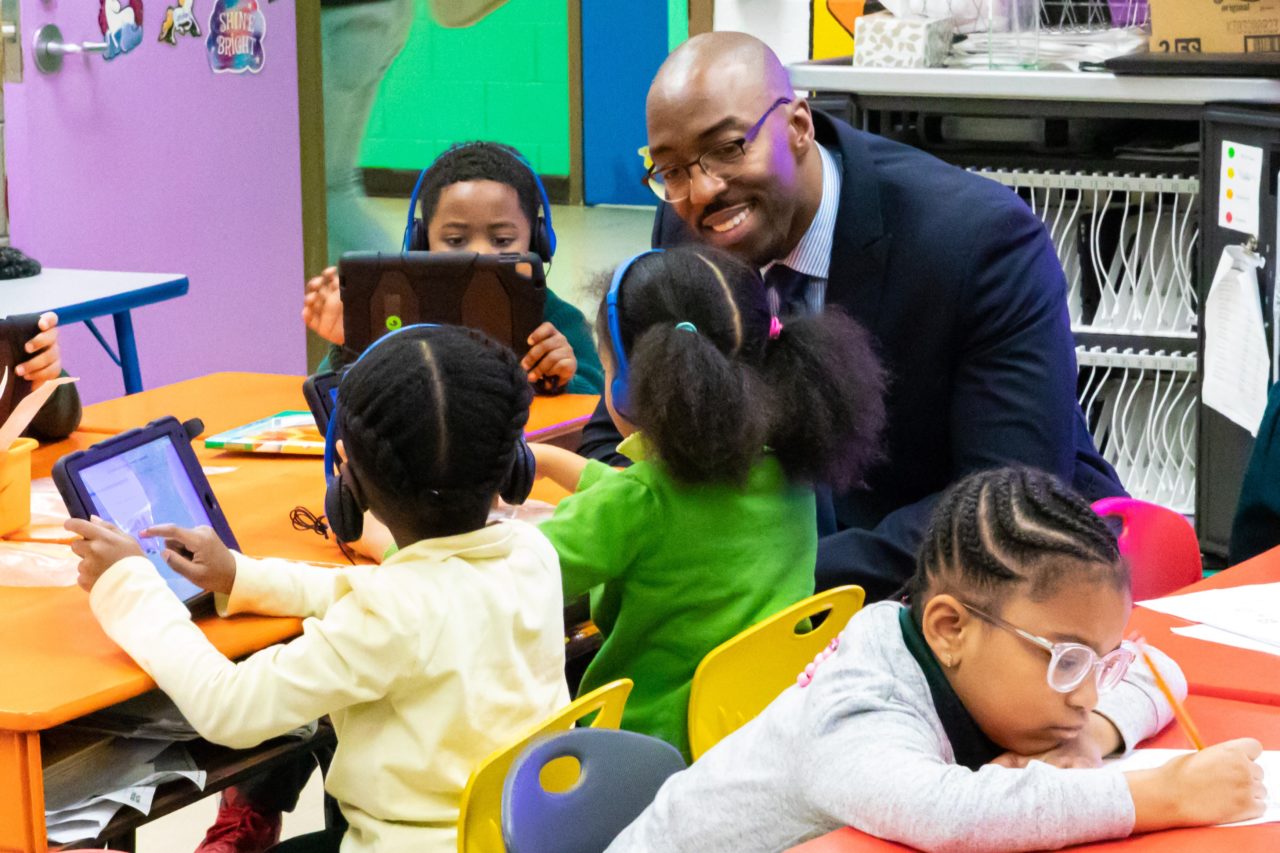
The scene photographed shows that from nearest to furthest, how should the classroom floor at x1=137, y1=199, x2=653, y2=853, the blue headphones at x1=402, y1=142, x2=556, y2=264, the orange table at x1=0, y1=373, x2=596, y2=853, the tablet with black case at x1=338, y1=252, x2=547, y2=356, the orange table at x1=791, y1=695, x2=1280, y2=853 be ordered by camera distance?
the orange table at x1=791, y1=695, x2=1280, y2=853 → the orange table at x1=0, y1=373, x2=596, y2=853 → the tablet with black case at x1=338, y1=252, x2=547, y2=356 → the blue headphones at x1=402, y1=142, x2=556, y2=264 → the classroom floor at x1=137, y1=199, x2=653, y2=853

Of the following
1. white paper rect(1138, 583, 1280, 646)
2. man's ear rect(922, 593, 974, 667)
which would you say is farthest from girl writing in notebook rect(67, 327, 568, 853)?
white paper rect(1138, 583, 1280, 646)

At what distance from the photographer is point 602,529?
1.82 meters

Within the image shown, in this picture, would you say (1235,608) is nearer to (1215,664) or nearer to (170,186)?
(1215,664)

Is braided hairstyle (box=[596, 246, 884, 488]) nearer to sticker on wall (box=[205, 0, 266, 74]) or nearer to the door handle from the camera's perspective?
the door handle

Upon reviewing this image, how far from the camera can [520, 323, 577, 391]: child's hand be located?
2.65 metres

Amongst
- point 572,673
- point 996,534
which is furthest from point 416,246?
point 996,534

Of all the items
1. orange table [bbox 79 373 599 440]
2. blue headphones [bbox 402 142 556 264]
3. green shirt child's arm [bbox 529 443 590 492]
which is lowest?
orange table [bbox 79 373 599 440]

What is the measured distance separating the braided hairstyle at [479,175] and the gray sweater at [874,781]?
1.58 metres

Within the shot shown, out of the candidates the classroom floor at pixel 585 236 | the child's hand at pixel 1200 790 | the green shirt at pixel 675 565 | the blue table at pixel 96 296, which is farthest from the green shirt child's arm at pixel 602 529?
the classroom floor at pixel 585 236

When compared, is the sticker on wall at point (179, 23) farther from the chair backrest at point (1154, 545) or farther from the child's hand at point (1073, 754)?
the child's hand at point (1073, 754)

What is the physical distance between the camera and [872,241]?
2170 millimetres

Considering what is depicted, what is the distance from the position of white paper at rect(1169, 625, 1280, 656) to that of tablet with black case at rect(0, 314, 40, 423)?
154 centimetres

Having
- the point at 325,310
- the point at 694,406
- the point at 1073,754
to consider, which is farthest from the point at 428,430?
the point at 325,310

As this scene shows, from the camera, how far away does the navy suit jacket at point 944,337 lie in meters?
2.12
